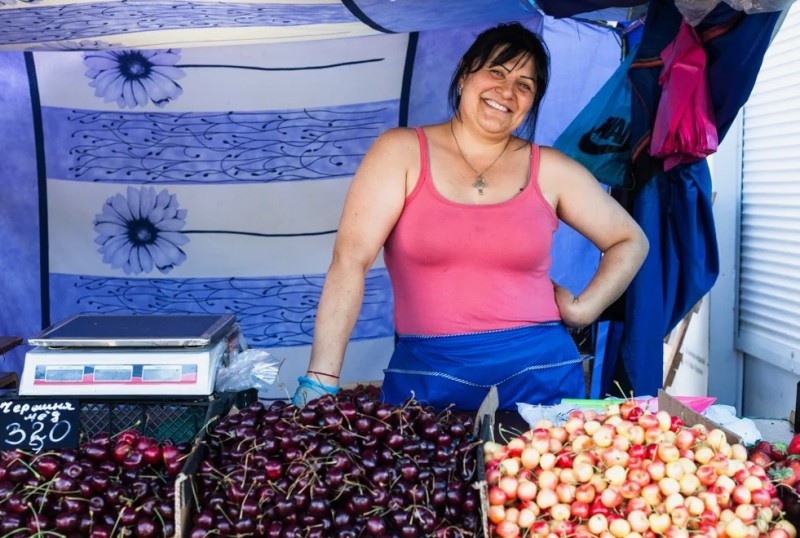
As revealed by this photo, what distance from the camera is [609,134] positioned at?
3217mm

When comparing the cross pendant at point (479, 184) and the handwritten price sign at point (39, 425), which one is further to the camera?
the cross pendant at point (479, 184)

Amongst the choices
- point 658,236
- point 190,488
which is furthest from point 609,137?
point 190,488

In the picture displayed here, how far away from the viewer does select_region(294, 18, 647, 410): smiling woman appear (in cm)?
251

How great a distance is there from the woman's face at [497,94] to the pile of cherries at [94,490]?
1.45 metres

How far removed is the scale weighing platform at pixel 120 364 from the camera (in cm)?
191

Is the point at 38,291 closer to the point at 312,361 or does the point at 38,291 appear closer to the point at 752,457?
the point at 312,361

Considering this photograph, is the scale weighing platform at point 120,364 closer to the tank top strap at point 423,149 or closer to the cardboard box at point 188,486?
the cardboard box at point 188,486

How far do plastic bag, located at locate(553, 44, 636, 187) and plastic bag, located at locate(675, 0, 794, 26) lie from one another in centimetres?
44

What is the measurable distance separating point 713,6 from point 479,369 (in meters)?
1.37

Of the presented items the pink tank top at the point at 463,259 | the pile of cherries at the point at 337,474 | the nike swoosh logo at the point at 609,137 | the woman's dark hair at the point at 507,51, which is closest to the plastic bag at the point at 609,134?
the nike swoosh logo at the point at 609,137

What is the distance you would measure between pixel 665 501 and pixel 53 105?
332cm

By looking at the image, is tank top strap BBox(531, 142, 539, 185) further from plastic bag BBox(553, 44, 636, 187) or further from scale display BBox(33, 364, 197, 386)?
scale display BBox(33, 364, 197, 386)

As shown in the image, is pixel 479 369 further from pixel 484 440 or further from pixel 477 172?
pixel 484 440

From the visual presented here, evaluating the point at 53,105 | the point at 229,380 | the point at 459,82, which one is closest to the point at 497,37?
the point at 459,82
